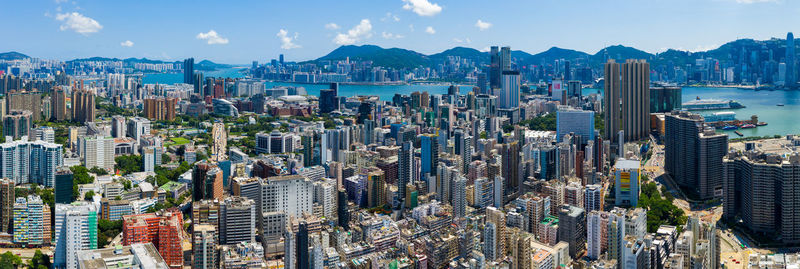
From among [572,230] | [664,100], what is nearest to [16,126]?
[572,230]

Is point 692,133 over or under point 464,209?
over

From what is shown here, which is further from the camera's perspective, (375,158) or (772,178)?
(375,158)

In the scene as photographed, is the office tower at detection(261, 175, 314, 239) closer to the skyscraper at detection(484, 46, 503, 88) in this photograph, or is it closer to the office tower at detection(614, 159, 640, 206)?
the office tower at detection(614, 159, 640, 206)

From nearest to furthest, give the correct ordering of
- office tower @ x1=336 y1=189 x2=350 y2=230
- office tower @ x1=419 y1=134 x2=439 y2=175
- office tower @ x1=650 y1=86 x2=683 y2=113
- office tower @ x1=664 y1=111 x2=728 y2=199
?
1. office tower @ x1=336 y1=189 x2=350 y2=230
2. office tower @ x1=664 y1=111 x2=728 y2=199
3. office tower @ x1=419 y1=134 x2=439 y2=175
4. office tower @ x1=650 y1=86 x2=683 y2=113

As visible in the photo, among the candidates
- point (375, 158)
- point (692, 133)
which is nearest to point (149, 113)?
point (375, 158)

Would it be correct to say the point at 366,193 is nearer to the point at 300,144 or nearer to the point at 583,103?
the point at 300,144

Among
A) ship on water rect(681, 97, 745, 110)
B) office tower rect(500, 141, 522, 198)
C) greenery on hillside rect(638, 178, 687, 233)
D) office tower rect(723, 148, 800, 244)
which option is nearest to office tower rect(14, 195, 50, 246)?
office tower rect(500, 141, 522, 198)

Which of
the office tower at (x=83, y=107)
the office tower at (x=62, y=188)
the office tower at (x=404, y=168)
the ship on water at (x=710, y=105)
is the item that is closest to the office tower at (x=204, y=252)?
the office tower at (x=62, y=188)
